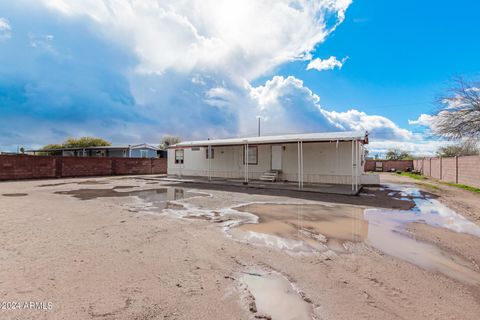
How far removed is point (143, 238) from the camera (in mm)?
4570

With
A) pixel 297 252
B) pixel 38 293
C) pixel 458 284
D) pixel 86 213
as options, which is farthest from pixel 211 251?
pixel 86 213

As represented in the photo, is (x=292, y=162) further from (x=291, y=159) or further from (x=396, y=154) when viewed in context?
(x=396, y=154)

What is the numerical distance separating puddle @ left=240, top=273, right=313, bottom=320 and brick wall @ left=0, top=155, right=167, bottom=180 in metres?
20.9

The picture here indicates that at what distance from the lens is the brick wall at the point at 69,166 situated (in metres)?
16.9

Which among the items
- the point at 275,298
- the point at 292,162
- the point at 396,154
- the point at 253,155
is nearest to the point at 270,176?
the point at 292,162

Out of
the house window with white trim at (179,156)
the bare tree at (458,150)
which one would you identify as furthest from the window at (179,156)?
the bare tree at (458,150)

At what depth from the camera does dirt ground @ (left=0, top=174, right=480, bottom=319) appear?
2.42 meters

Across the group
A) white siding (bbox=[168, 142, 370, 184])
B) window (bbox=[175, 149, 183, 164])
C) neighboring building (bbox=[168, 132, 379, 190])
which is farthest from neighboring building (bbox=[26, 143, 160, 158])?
white siding (bbox=[168, 142, 370, 184])

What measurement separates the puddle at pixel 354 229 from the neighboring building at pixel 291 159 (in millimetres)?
4674

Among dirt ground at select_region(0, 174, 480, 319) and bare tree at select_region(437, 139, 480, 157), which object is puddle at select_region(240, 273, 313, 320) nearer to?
dirt ground at select_region(0, 174, 480, 319)

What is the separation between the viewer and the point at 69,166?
19750mm

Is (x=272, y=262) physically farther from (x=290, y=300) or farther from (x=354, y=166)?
(x=354, y=166)

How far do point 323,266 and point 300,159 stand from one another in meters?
10.5

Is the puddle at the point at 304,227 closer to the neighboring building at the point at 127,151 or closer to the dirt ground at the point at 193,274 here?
the dirt ground at the point at 193,274
